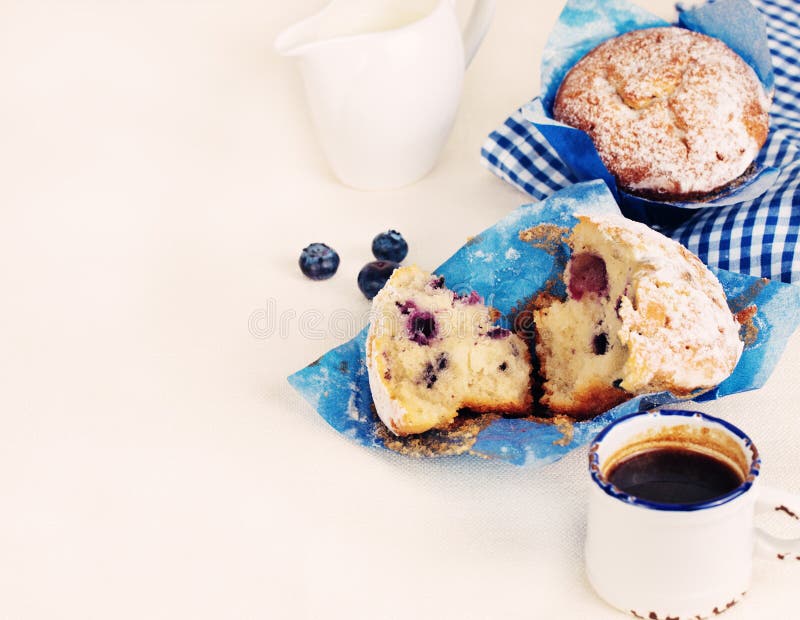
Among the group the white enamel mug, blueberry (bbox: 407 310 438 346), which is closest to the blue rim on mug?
the white enamel mug

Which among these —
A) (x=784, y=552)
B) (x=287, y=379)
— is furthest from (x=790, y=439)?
(x=287, y=379)

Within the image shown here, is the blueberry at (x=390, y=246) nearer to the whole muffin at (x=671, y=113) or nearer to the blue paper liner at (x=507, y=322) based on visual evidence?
the blue paper liner at (x=507, y=322)

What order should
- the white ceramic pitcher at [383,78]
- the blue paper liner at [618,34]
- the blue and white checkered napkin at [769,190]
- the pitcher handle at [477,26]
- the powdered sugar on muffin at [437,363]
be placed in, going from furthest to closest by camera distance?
1. the pitcher handle at [477,26]
2. the white ceramic pitcher at [383,78]
3. the blue paper liner at [618,34]
4. the blue and white checkered napkin at [769,190]
5. the powdered sugar on muffin at [437,363]

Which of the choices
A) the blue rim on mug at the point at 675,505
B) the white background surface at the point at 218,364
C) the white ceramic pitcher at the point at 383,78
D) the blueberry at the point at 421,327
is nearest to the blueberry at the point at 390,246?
the white background surface at the point at 218,364

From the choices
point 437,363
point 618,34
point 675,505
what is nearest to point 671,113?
point 618,34

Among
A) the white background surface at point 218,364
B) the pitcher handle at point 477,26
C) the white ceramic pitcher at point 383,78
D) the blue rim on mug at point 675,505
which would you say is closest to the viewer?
the blue rim on mug at point 675,505

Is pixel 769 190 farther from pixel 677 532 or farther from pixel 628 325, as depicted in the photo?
pixel 677 532
